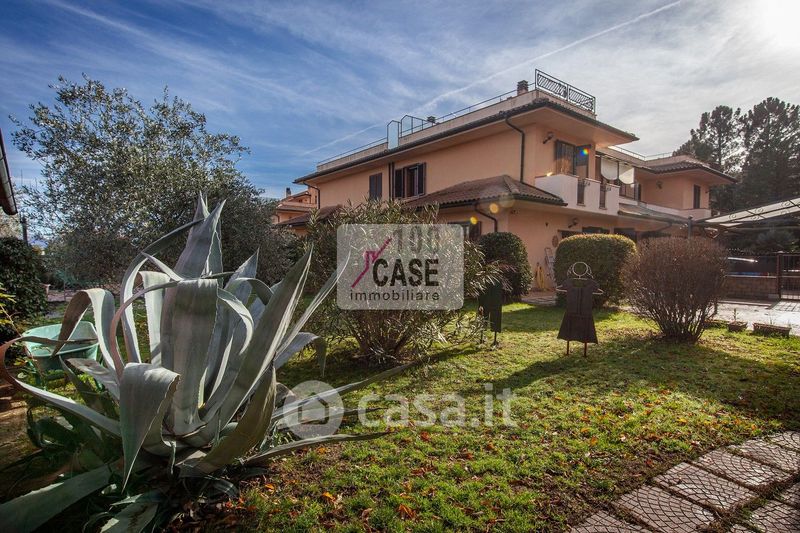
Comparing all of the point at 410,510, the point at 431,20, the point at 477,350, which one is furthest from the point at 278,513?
the point at 431,20

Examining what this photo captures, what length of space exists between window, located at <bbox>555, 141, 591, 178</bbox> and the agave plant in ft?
51.7

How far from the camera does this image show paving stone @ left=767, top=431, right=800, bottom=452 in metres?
3.20

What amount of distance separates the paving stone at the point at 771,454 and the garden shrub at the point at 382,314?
3.11m

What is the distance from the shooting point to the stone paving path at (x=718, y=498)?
2.24 meters

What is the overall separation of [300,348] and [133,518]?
4.51 ft

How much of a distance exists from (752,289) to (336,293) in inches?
631

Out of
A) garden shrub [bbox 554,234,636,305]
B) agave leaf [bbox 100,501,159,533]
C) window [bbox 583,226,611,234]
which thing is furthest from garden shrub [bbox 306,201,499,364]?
window [bbox 583,226,611,234]

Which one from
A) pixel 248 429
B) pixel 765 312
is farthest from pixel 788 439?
pixel 765 312

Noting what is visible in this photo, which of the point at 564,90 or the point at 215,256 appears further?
the point at 564,90

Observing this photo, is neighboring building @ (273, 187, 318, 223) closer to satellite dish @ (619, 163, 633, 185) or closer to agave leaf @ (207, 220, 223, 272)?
satellite dish @ (619, 163, 633, 185)

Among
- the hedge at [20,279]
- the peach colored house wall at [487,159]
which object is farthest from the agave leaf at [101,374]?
the peach colored house wall at [487,159]

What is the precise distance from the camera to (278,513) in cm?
231

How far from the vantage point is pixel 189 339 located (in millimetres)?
2072

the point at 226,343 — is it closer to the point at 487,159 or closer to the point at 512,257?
the point at 512,257
